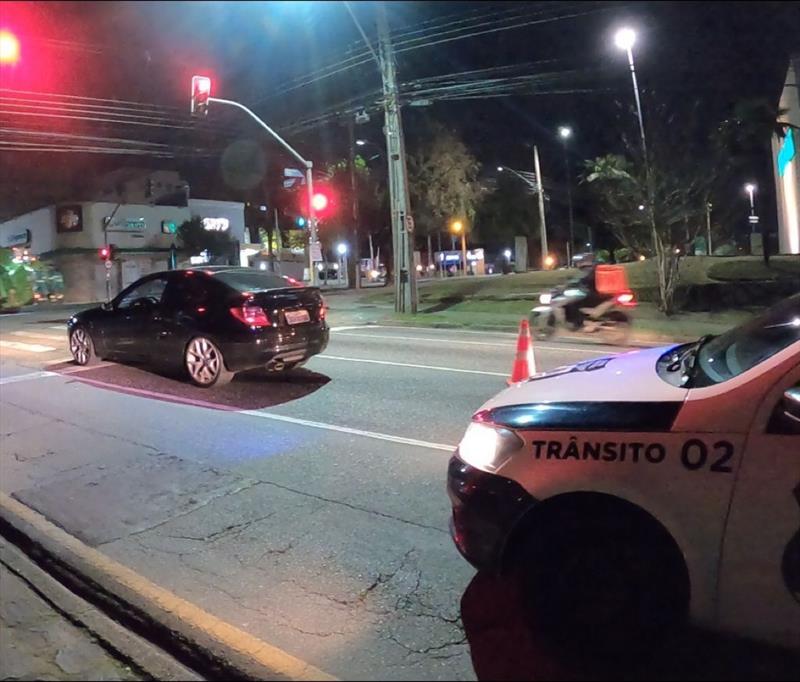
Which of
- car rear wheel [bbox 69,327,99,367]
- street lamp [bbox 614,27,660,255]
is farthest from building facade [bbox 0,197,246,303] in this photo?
car rear wheel [bbox 69,327,99,367]

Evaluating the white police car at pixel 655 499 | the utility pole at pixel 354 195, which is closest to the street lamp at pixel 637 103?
the white police car at pixel 655 499

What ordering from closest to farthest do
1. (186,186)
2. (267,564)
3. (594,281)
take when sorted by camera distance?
(267,564) → (594,281) → (186,186)

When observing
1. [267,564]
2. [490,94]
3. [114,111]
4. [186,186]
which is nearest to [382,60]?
[490,94]

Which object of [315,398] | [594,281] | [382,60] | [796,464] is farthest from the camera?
[382,60]

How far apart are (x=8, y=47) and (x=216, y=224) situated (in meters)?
48.5

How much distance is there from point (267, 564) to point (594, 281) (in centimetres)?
1066

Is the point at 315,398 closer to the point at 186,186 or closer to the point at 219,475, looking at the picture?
the point at 219,475

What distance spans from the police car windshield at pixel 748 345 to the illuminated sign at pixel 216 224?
55.3 m

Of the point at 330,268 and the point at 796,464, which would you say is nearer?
the point at 796,464

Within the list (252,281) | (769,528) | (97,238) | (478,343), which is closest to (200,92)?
(478,343)

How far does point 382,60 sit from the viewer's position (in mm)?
20172

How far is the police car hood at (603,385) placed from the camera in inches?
Answer: 130

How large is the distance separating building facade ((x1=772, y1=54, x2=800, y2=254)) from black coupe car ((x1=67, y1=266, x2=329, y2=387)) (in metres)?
14.3

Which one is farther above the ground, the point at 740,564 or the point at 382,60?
the point at 382,60
